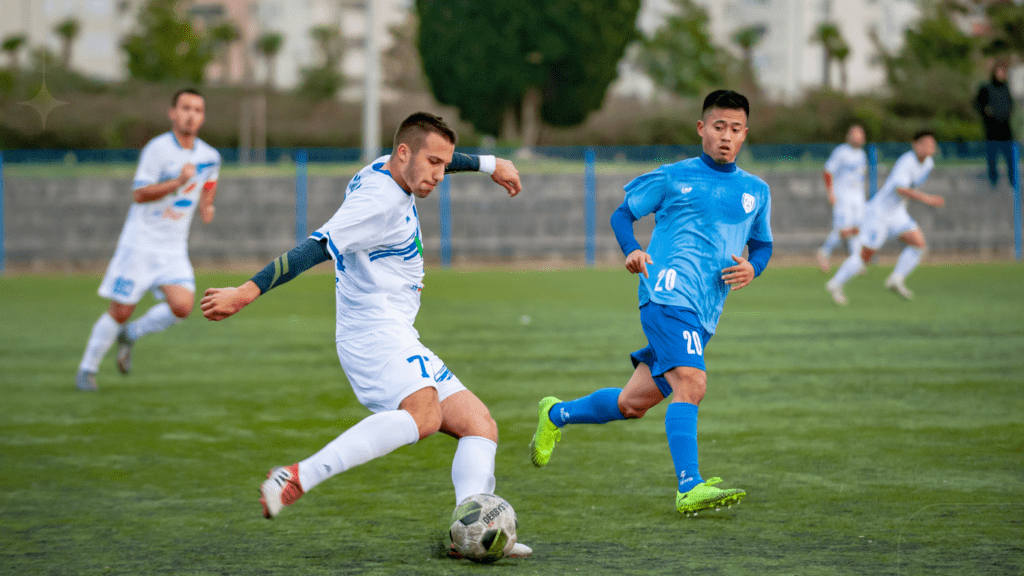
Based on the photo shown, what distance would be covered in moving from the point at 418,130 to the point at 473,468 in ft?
4.30

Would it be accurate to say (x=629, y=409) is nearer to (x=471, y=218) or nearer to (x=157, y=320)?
(x=157, y=320)

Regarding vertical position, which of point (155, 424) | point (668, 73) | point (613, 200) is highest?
point (668, 73)

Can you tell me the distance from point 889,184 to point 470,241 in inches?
378

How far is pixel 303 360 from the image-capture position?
412 inches

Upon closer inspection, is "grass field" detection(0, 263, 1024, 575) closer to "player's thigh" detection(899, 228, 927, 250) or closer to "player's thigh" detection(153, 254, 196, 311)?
"player's thigh" detection(153, 254, 196, 311)

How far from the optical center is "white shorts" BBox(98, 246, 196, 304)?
894 cm

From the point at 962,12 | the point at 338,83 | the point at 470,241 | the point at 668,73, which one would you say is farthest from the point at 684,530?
the point at 338,83

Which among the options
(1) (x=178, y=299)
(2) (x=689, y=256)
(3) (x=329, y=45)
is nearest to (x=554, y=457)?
(2) (x=689, y=256)

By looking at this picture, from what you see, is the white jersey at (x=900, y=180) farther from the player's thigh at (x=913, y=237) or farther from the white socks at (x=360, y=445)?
the white socks at (x=360, y=445)

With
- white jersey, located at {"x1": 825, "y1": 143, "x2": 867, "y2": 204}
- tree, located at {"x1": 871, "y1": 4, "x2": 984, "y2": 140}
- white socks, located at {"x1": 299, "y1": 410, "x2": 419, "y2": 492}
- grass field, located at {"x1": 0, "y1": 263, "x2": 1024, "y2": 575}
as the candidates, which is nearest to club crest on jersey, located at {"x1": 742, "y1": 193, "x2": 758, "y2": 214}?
grass field, located at {"x1": 0, "y1": 263, "x2": 1024, "y2": 575}

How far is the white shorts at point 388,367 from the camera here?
14.9 ft

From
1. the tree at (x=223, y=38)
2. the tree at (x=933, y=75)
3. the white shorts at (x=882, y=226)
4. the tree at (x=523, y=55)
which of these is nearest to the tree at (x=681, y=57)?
the tree at (x=933, y=75)

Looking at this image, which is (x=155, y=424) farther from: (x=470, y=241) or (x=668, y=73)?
(x=668, y=73)

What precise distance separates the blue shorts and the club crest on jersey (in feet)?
1.80
